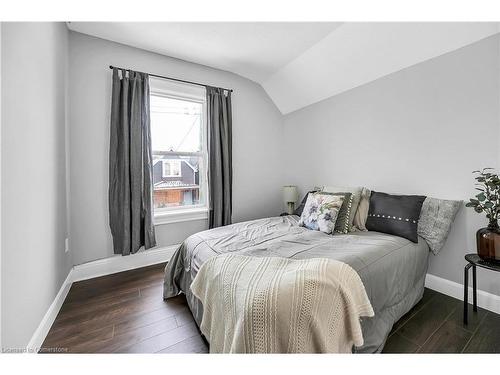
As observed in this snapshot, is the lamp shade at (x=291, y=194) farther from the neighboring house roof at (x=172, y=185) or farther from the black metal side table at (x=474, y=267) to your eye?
the black metal side table at (x=474, y=267)

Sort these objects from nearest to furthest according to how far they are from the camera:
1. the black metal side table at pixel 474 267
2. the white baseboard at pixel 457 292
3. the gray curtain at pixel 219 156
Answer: the black metal side table at pixel 474 267 → the white baseboard at pixel 457 292 → the gray curtain at pixel 219 156

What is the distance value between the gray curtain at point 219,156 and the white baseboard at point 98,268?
0.78 m

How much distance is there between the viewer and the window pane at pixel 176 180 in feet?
8.97

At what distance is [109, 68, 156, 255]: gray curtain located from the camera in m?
2.31

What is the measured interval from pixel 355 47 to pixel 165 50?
216 cm

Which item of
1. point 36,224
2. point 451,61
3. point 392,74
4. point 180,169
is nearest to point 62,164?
point 36,224

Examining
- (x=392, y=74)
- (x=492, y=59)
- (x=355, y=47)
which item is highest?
(x=355, y=47)

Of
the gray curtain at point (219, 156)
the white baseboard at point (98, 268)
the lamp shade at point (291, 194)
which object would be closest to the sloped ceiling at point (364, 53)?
the gray curtain at point (219, 156)

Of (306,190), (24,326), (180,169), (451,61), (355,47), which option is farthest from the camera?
(306,190)

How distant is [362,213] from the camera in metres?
2.13

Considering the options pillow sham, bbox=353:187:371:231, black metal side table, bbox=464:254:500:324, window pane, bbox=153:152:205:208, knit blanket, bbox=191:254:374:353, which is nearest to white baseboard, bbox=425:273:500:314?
black metal side table, bbox=464:254:500:324

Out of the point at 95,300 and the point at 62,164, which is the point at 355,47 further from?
the point at 95,300

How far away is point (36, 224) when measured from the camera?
132cm
